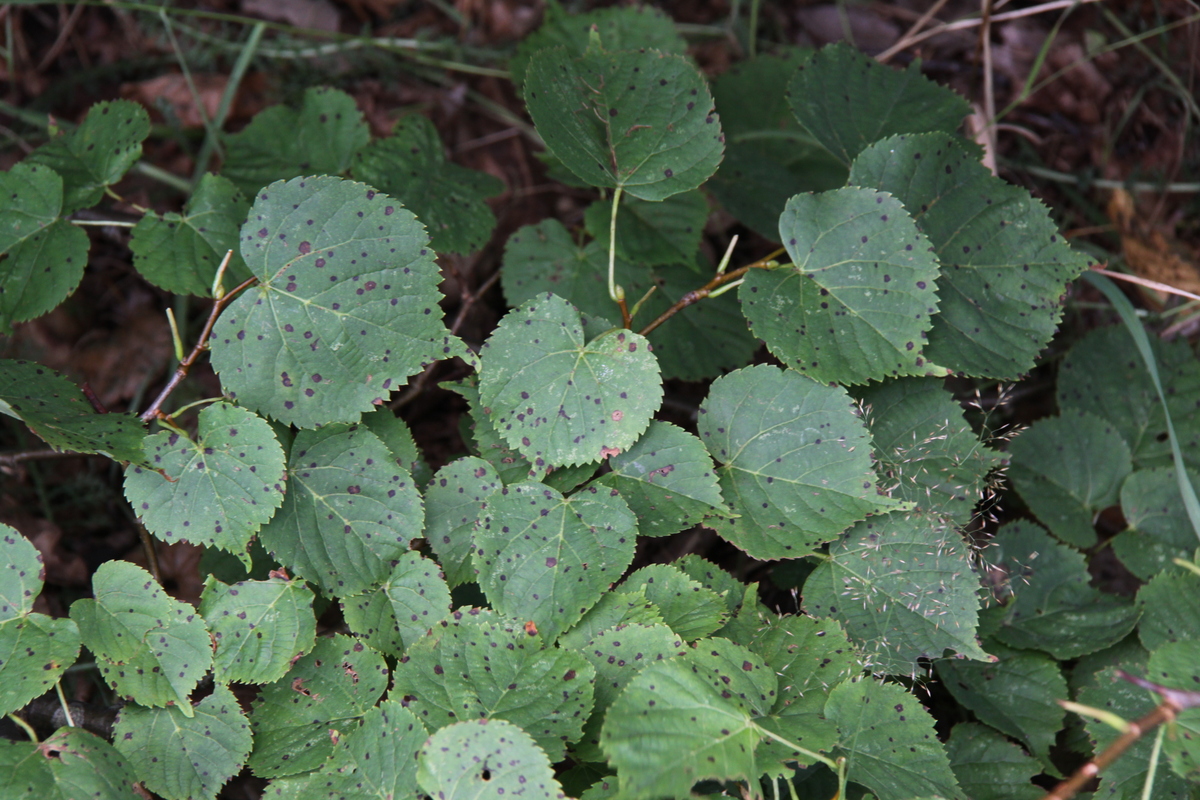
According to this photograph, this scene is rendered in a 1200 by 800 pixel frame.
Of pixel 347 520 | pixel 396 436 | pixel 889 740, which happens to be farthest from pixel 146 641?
pixel 889 740

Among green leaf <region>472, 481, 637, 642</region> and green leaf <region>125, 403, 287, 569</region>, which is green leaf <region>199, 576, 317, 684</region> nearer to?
green leaf <region>125, 403, 287, 569</region>

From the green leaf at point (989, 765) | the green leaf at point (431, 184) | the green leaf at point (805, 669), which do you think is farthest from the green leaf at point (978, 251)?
the green leaf at point (431, 184)

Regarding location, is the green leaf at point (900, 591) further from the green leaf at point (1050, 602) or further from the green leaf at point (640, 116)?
the green leaf at point (640, 116)

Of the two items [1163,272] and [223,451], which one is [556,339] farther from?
[1163,272]

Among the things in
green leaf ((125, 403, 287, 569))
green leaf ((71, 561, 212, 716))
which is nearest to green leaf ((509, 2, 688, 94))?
green leaf ((125, 403, 287, 569))

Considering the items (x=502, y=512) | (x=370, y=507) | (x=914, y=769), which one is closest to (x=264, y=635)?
(x=370, y=507)

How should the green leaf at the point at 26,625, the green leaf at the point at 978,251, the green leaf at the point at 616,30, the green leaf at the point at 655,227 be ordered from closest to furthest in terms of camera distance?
the green leaf at the point at 26,625
the green leaf at the point at 978,251
the green leaf at the point at 655,227
the green leaf at the point at 616,30
